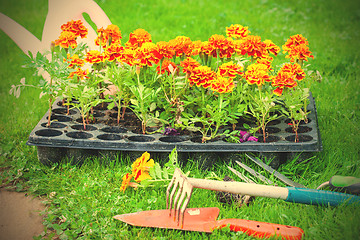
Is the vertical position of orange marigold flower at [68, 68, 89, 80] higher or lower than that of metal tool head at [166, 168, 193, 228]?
higher

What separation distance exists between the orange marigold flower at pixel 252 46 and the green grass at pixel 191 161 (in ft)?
2.57

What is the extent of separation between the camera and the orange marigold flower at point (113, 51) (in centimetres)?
282

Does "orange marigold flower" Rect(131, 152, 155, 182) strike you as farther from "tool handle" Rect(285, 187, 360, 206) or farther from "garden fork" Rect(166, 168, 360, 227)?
"tool handle" Rect(285, 187, 360, 206)

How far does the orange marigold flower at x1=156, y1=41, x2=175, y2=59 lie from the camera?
266 cm

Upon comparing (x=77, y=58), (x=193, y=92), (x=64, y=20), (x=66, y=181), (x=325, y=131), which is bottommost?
(x=66, y=181)

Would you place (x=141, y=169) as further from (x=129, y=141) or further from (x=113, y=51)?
(x=113, y=51)

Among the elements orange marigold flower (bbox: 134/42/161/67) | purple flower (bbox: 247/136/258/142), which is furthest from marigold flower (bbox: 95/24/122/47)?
purple flower (bbox: 247/136/258/142)

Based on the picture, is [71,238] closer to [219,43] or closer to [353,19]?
[219,43]

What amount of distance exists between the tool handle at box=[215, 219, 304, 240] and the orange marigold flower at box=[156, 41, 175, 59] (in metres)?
1.16

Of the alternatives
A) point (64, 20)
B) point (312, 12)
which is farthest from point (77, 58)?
point (312, 12)

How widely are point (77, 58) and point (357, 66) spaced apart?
300 centimetres

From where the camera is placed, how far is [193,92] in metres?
3.00

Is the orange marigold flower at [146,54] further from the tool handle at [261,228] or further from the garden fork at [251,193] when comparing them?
the tool handle at [261,228]

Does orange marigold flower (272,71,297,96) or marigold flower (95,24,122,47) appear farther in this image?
marigold flower (95,24,122,47)
